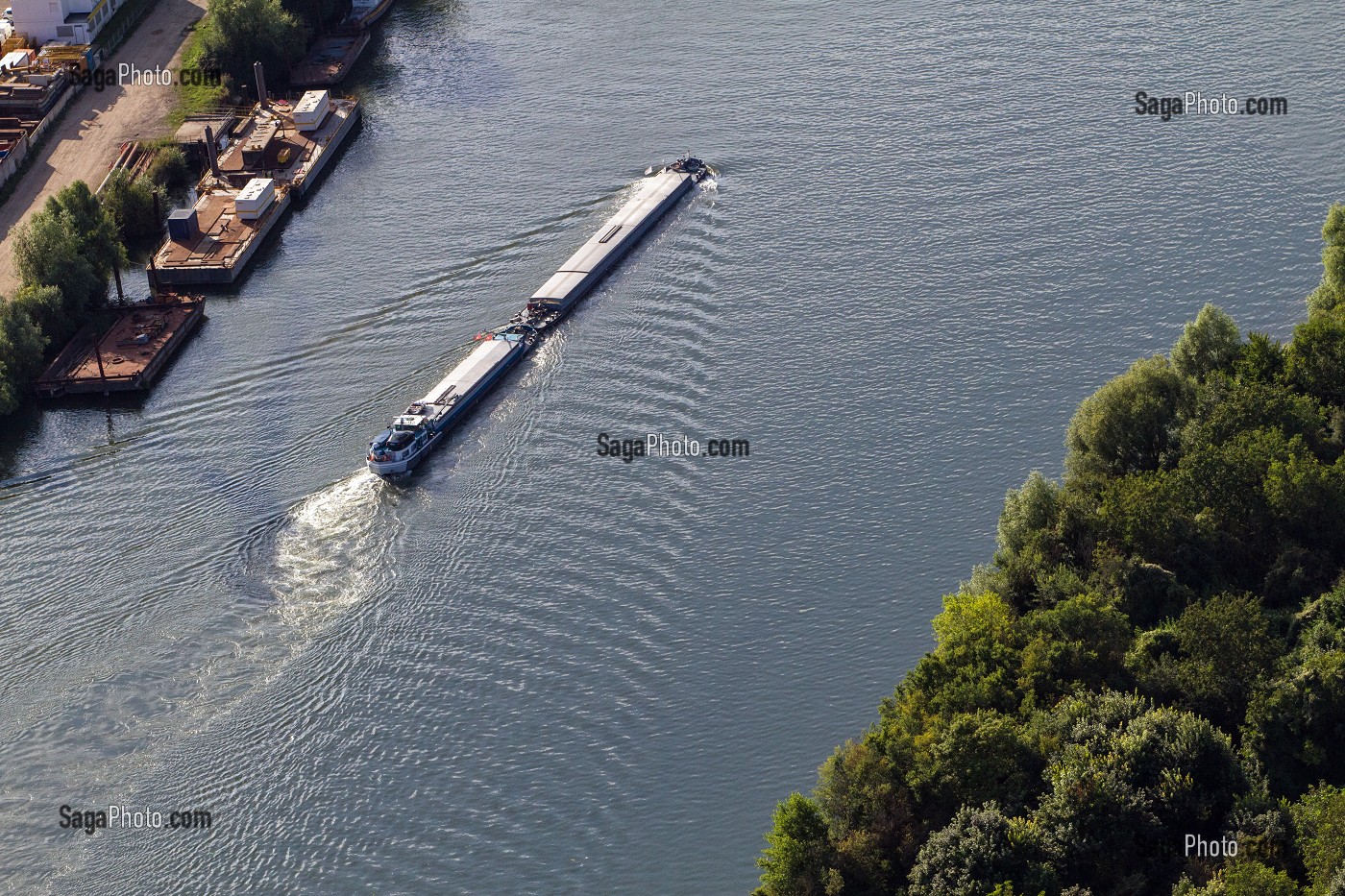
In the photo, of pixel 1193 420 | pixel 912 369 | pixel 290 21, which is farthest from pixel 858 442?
pixel 290 21

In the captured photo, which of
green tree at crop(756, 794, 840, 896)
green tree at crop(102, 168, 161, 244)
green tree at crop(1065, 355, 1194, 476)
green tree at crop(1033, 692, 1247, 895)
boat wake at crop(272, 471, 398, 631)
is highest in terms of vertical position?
green tree at crop(1065, 355, 1194, 476)

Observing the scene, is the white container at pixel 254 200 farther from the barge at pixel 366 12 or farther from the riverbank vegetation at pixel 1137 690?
the riverbank vegetation at pixel 1137 690

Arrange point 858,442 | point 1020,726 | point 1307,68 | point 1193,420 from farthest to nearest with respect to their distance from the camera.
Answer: point 1307,68 → point 858,442 → point 1193,420 → point 1020,726

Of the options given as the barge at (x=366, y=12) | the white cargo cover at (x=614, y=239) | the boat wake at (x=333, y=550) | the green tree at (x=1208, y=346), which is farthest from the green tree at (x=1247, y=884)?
the barge at (x=366, y=12)

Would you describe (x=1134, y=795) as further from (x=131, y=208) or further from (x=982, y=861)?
(x=131, y=208)

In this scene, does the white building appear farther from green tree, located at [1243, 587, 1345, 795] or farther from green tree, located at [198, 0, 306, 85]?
green tree, located at [1243, 587, 1345, 795]

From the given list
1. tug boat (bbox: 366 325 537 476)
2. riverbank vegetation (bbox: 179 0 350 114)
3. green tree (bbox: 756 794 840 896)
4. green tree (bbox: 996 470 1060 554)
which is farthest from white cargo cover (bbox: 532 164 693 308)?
green tree (bbox: 756 794 840 896)

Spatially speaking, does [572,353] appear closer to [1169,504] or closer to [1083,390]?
[1083,390]

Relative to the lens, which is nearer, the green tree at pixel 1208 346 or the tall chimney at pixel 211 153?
the green tree at pixel 1208 346
